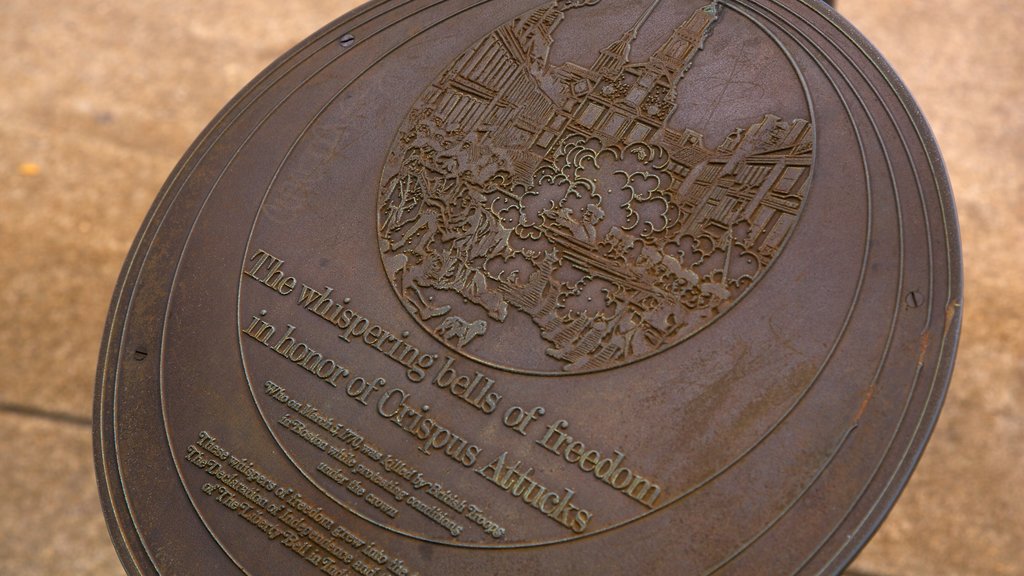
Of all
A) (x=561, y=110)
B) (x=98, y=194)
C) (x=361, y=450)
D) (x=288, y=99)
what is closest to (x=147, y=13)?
(x=98, y=194)

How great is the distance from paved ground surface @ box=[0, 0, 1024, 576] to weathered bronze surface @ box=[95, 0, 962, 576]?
4.58 feet

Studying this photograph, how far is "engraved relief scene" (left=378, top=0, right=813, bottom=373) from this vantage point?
203cm

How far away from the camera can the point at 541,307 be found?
208 cm

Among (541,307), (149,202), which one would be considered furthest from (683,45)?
(149,202)

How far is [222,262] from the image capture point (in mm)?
2266

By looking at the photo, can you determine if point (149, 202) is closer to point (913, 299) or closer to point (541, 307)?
point (541, 307)

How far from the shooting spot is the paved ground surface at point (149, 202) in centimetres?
307

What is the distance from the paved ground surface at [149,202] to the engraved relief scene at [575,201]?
4.99 feet

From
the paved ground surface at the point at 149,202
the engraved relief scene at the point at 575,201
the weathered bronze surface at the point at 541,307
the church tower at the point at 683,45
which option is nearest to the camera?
the weathered bronze surface at the point at 541,307

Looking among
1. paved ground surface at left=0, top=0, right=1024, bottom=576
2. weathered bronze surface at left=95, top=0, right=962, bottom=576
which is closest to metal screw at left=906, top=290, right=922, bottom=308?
weathered bronze surface at left=95, top=0, right=962, bottom=576

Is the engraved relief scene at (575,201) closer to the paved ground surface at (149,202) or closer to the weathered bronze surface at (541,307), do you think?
the weathered bronze surface at (541,307)

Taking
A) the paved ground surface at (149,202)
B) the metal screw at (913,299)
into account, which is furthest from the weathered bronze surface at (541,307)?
the paved ground surface at (149,202)

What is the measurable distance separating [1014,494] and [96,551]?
10.2 feet

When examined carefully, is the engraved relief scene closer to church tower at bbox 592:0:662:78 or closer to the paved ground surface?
church tower at bbox 592:0:662:78
